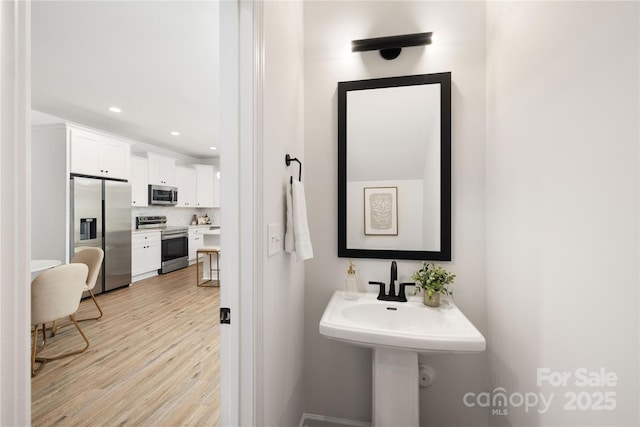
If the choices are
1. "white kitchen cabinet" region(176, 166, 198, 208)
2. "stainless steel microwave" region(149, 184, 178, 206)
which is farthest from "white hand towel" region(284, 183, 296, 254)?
"white kitchen cabinet" region(176, 166, 198, 208)

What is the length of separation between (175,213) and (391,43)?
647cm

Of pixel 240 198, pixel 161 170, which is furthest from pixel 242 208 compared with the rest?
pixel 161 170

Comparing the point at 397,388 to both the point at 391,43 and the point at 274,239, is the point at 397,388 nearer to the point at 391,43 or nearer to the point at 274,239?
the point at 274,239

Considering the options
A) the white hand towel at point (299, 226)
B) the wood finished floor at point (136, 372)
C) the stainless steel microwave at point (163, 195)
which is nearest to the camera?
Answer: the white hand towel at point (299, 226)

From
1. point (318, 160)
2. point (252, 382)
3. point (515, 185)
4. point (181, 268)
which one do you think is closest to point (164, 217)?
point (181, 268)

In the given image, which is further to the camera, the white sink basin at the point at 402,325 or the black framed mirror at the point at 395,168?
the black framed mirror at the point at 395,168

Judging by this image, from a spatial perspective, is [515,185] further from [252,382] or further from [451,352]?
[252,382]

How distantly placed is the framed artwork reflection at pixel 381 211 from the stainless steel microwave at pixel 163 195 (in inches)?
207

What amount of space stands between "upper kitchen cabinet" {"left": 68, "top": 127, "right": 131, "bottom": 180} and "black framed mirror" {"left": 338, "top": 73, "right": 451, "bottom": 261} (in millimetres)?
4175

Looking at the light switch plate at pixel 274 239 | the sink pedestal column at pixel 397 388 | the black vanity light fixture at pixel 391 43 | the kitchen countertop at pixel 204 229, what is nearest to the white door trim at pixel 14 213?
the light switch plate at pixel 274 239

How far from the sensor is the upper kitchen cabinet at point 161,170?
5.67 metres

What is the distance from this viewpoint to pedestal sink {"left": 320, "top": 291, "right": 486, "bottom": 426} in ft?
3.63

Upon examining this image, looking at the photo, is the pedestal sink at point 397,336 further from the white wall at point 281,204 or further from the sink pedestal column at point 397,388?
the white wall at point 281,204

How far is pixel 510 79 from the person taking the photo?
4.27ft
